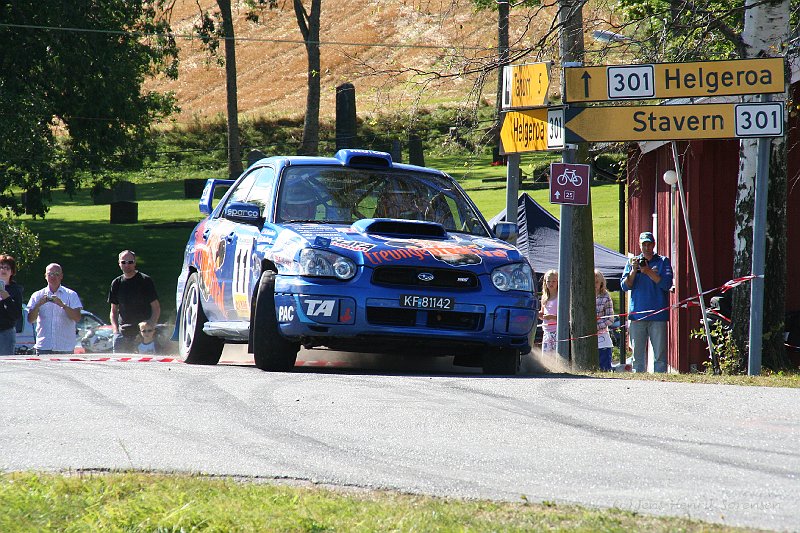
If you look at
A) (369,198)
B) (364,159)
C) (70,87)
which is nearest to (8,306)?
(364,159)

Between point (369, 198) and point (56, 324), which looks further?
point (56, 324)

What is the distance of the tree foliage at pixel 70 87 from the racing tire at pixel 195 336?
19.1 m

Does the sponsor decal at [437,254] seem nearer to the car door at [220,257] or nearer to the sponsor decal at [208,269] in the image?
the car door at [220,257]

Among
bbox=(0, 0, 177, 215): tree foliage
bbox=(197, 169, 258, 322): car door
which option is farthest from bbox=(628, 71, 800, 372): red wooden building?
bbox=(0, 0, 177, 215): tree foliage

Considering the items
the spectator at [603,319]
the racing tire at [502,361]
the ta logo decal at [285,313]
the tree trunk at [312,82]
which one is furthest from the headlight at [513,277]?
the tree trunk at [312,82]

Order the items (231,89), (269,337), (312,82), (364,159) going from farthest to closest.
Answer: (231,89), (312,82), (364,159), (269,337)

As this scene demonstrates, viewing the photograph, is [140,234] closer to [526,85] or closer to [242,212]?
[526,85]

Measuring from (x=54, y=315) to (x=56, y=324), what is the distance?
0.35ft

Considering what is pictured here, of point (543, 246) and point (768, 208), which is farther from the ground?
point (768, 208)

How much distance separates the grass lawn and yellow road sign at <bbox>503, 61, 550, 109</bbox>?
719 centimetres

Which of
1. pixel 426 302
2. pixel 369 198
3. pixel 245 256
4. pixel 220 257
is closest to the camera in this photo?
pixel 426 302

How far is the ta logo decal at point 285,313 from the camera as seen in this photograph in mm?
9320

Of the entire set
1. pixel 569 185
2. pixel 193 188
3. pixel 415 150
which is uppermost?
pixel 415 150

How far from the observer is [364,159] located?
35.5 feet
